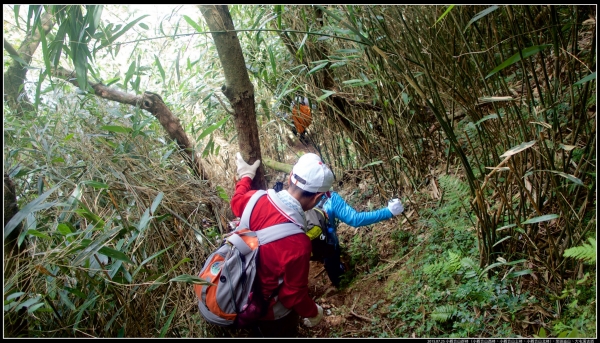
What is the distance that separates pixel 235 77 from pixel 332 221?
1171mm

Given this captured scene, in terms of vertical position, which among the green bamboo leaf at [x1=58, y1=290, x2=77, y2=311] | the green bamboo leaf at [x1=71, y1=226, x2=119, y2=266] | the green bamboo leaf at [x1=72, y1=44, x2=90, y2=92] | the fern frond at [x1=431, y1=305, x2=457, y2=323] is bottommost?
the fern frond at [x1=431, y1=305, x2=457, y2=323]

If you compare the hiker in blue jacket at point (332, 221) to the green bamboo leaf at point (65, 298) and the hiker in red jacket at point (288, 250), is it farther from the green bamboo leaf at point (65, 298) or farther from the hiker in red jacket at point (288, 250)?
the green bamboo leaf at point (65, 298)

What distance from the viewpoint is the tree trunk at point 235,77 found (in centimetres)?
187

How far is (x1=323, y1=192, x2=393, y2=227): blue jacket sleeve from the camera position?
2.30m

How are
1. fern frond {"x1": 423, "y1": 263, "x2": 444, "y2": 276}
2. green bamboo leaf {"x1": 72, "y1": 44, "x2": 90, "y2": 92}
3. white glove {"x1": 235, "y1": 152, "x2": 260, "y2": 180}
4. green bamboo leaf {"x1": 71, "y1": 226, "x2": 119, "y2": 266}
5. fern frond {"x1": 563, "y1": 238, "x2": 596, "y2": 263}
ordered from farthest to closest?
white glove {"x1": 235, "y1": 152, "x2": 260, "y2": 180}, fern frond {"x1": 423, "y1": 263, "x2": 444, "y2": 276}, green bamboo leaf {"x1": 72, "y1": 44, "x2": 90, "y2": 92}, green bamboo leaf {"x1": 71, "y1": 226, "x2": 119, "y2": 266}, fern frond {"x1": 563, "y1": 238, "x2": 596, "y2": 263}

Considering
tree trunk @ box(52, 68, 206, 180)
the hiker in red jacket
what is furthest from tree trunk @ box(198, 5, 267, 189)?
tree trunk @ box(52, 68, 206, 180)

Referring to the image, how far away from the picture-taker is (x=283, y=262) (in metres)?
1.71

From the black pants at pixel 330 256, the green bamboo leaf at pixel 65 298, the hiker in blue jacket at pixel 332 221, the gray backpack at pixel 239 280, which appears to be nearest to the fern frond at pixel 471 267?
the hiker in blue jacket at pixel 332 221

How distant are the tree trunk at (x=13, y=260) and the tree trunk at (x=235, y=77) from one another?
3.51ft

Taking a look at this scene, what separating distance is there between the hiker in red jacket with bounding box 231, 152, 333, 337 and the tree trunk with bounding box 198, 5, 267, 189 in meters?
0.32

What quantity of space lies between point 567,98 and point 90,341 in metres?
2.45

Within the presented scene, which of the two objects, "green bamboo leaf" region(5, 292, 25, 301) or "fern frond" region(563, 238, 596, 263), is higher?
"green bamboo leaf" region(5, 292, 25, 301)

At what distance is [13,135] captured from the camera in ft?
6.77

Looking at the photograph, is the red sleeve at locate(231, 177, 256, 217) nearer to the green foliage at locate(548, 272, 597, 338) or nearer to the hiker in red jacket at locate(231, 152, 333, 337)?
the hiker in red jacket at locate(231, 152, 333, 337)
